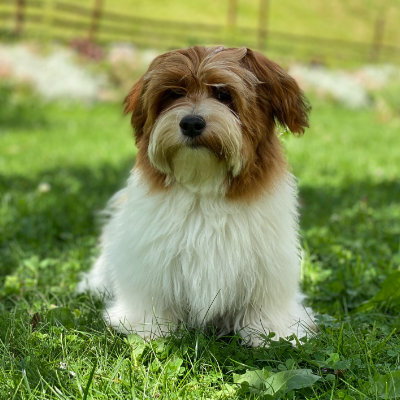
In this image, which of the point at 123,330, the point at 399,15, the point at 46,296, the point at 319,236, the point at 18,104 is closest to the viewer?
the point at 123,330

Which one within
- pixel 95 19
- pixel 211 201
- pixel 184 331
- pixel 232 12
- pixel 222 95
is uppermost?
pixel 222 95

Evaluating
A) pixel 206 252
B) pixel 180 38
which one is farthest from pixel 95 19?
pixel 206 252

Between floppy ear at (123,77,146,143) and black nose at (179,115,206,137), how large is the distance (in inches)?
14.6

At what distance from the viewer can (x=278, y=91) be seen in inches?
110

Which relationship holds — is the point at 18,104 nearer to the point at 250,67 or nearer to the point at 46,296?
the point at 46,296

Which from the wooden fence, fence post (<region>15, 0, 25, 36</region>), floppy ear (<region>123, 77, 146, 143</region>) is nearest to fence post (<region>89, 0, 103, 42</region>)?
the wooden fence

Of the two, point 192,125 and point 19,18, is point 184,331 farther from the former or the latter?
point 19,18

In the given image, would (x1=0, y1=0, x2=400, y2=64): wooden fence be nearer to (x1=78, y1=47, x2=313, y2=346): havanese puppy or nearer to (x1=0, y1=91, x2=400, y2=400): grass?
(x1=0, y1=91, x2=400, y2=400): grass

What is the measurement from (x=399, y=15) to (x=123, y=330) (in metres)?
31.0

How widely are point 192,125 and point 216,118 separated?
0.36 feet

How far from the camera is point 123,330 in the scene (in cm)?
288

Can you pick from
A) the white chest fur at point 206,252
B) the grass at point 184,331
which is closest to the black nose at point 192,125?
the white chest fur at point 206,252

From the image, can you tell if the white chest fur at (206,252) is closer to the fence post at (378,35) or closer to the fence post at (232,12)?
the fence post at (232,12)

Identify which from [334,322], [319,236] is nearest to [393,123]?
[319,236]
